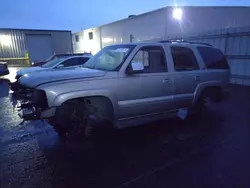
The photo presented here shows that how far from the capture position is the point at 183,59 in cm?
455

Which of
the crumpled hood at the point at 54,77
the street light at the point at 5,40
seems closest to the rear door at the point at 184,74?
the crumpled hood at the point at 54,77

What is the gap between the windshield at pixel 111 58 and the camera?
→ 3.89m

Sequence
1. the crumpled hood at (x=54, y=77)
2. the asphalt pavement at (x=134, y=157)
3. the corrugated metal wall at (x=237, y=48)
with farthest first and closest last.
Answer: the corrugated metal wall at (x=237, y=48)
the crumpled hood at (x=54, y=77)
the asphalt pavement at (x=134, y=157)

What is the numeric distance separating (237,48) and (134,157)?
8.39 metres

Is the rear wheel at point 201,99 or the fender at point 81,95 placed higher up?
the fender at point 81,95

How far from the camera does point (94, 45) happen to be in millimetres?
25969

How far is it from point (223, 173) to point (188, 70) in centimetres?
246

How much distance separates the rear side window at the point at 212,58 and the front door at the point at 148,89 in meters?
1.27

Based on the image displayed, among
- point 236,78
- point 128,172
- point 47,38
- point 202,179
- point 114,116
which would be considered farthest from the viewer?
point 47,38

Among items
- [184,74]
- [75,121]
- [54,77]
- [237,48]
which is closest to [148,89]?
[184,74]

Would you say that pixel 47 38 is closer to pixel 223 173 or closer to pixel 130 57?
pixel 130 57

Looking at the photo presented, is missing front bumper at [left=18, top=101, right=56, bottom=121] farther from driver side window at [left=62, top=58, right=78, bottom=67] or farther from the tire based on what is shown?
driver side window at [left=62, top=58, right=78, bottom=67]

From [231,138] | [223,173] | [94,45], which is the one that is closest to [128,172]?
[223,173]

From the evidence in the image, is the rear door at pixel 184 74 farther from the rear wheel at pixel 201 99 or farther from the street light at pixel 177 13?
the street light at pixel 177 13
